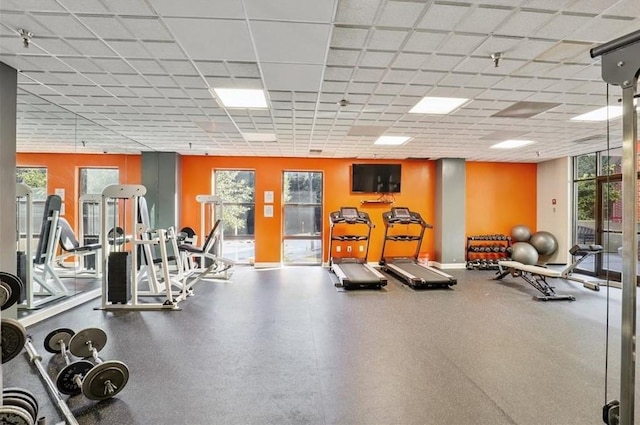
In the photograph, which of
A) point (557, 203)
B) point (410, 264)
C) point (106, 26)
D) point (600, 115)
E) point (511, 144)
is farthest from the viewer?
point (557, 203)

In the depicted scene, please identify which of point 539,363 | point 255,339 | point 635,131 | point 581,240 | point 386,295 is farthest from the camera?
point 581,240

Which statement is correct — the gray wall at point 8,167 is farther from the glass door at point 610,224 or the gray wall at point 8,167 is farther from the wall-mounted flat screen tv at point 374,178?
the glass door at point 610,224

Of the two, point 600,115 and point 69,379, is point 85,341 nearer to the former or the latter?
point 69,379

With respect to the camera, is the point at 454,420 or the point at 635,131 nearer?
the point at 635,131

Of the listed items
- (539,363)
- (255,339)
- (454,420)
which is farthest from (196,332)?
(539,363)

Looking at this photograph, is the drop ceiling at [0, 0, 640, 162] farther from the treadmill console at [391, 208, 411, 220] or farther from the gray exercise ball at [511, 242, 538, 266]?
the gray exercise ball at [511, 242, 538, 266]

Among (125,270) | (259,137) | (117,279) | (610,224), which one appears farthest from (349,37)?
(610,224)

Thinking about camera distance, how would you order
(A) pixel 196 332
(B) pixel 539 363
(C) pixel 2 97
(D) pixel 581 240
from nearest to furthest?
(B) pixel 539 363 < (C) pixel 2 97 < (A) pixel 196 332 < (D) pixel 581 240

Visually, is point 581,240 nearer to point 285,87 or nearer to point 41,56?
point 285,87

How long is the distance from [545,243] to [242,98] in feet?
26.1

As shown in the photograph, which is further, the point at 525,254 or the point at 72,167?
the point at 525,254

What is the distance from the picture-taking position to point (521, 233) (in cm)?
855

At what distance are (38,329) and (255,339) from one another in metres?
2.69

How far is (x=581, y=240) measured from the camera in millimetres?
8016
